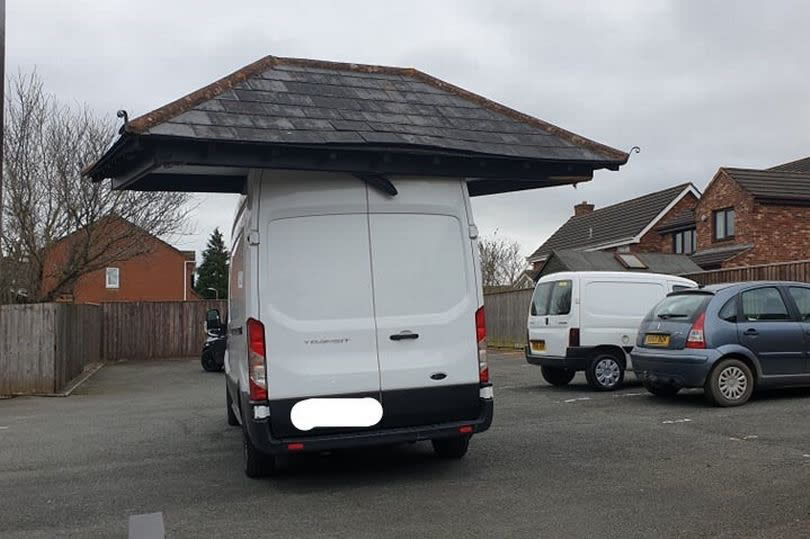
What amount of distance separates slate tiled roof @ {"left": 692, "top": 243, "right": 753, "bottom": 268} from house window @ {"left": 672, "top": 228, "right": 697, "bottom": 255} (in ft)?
8.00

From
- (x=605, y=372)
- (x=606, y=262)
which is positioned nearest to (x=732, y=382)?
(x=605, y=372)

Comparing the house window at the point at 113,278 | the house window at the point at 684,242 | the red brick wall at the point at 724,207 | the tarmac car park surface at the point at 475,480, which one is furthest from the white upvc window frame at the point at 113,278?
the tarmac car park surface at the point at 475,480

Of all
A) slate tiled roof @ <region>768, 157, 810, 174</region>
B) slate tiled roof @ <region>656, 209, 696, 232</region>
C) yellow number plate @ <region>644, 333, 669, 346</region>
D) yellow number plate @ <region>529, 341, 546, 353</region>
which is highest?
slate tiled roof @ <region>768, 157, 810, 174</region>

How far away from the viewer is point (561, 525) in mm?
5402

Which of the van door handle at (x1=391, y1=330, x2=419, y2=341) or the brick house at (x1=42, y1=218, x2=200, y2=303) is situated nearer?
the van door handle at (x1=391, y1=330, x2=419, y2=341)

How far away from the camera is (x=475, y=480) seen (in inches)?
266

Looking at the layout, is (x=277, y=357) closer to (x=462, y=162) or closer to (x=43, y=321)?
(x=462, y=162)

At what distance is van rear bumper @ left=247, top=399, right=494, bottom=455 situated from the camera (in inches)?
242

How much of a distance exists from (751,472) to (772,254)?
25115mm

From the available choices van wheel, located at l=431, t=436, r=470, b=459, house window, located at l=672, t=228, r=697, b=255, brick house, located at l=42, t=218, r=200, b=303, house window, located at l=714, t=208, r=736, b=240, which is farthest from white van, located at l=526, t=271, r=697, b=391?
brick house, located at l=42, t=218, r=200, b=303

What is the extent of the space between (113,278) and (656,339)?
150 feet

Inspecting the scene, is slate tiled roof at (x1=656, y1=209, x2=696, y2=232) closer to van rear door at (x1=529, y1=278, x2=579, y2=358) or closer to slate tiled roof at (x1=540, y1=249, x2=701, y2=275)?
slate tiled roof at (x1=540, y1=249, x2=701, y2=275)

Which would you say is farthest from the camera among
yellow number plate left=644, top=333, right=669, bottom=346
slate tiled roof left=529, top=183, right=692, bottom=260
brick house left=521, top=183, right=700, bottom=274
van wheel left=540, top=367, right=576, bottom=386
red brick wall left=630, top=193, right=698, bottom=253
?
slate tiled roof left=529, top=183, right=692, bottom=260

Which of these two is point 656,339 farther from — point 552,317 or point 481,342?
point 481,342
